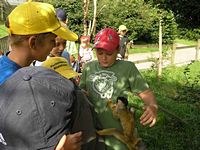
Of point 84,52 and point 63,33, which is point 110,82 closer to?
point 63,33

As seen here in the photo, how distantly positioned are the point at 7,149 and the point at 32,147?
0.11 meters

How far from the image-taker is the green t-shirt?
2.75 metres

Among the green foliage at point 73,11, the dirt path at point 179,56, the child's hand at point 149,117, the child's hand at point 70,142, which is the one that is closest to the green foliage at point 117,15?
the green foliage at point 73,11

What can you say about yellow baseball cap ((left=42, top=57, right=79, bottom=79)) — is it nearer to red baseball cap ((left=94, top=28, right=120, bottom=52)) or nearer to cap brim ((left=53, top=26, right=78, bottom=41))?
cap brim ((left=53, top=26, right=78, bottom=41))

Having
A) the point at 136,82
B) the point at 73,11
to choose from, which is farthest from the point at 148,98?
the point at 73,11

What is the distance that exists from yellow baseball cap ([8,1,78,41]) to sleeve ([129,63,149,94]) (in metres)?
0.96

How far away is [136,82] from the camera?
2.78 meters

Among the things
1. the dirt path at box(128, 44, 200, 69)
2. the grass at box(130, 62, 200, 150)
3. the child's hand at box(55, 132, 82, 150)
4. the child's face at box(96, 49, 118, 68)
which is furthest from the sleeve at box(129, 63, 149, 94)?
the dirt path at box(128, 44, 200, 69)

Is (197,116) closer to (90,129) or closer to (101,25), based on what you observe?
(90,129)

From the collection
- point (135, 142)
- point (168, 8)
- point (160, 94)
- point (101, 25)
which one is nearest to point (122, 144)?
point (135, 142)

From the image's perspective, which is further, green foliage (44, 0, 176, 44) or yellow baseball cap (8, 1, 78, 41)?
green foliage (44, 0, 176, 44)

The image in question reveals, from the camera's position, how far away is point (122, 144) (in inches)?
104

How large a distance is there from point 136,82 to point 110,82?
7.5 inches

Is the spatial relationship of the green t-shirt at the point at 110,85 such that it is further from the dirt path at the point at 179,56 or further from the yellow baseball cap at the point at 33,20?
the dirt path at the point at 179,56
